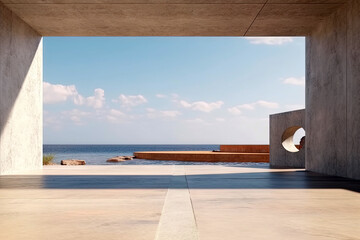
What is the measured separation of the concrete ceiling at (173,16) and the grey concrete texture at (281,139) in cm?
364

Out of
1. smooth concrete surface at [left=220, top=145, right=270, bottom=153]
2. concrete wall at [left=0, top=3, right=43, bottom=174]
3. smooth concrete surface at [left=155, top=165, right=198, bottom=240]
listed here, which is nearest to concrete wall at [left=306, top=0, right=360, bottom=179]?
smooth concrete surface at [left=155, top=165, right=198, bottom=240]

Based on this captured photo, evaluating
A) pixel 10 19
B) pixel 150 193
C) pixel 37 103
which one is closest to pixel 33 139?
pixel 37 103

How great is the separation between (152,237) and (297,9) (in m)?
6.22

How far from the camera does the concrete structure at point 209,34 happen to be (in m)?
6.62

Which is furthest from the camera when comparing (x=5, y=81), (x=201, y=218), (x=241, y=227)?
(x=5, y=81)

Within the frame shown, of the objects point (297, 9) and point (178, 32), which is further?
point (178, 32)

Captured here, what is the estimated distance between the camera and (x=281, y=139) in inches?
486

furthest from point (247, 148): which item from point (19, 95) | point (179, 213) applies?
point (179, 213)

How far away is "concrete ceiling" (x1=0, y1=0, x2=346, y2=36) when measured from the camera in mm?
6691

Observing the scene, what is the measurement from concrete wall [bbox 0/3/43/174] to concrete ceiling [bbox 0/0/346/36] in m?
0.38

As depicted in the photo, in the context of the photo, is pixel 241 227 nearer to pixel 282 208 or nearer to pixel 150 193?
pixel 282 208

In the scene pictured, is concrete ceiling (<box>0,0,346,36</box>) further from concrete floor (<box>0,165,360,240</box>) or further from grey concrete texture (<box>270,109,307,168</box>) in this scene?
concrete floor (<box>0,165,360,240</box>)

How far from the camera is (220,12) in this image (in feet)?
23.3

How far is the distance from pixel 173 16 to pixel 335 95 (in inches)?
151
